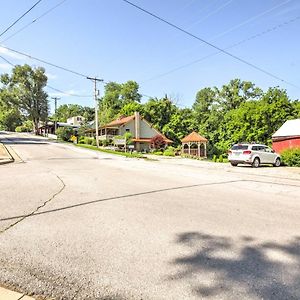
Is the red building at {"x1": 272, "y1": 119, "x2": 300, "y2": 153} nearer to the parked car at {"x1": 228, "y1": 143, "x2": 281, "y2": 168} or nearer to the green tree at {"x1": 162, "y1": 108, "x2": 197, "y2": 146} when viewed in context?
the parked car at {"x1": 228, "y1": 143, "x2": 281, "y2": 168}

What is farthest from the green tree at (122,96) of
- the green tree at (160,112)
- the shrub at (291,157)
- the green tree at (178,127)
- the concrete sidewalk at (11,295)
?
the concrete sidewalk at (11,295)

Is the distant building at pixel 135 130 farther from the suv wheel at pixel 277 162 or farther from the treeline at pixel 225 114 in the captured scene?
the suv wheel at pixel 277 162

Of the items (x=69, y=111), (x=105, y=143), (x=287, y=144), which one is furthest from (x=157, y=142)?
(x=69, y=111)

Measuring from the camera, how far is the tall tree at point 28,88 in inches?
3088

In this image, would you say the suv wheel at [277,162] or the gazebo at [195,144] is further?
the gazebo at [195,144]

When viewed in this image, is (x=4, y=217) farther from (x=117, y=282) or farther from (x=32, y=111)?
(x=32, y=111)

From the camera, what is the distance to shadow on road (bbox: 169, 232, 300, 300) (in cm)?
333

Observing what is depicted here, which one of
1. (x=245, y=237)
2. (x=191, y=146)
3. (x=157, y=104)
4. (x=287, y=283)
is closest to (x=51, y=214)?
(x=245, y=237)

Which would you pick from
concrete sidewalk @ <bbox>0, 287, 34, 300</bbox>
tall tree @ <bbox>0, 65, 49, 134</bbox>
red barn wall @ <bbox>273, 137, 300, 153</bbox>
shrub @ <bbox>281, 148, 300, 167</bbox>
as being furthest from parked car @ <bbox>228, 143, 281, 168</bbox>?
tall tree @ <bbox>0, 65, 49, 134</bbox>

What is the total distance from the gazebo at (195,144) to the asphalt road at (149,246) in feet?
134

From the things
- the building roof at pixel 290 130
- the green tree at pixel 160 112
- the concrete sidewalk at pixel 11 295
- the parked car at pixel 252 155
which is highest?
the green tree at pixel 160 112

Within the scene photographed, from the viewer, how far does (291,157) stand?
2395cm

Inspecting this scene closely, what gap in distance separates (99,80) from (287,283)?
150 ft

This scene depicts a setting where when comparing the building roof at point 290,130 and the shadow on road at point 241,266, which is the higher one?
the building roof at point 290,130
